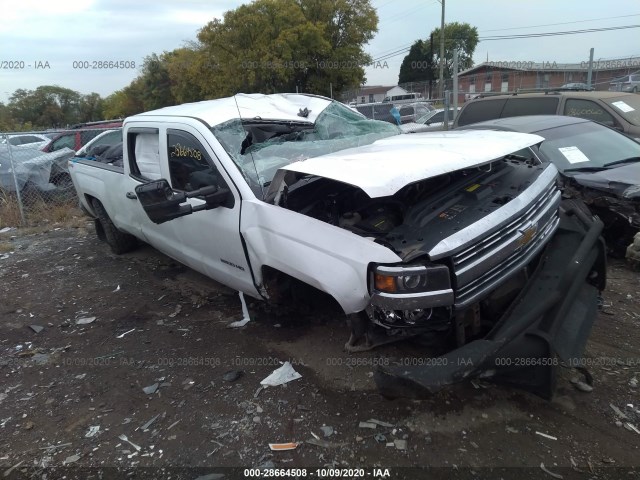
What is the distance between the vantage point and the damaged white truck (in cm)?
246

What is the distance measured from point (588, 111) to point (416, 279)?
6.81 m

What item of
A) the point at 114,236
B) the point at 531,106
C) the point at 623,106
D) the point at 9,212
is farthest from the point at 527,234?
the point at 9,212

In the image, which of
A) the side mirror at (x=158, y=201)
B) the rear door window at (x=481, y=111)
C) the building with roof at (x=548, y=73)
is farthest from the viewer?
the building with roof at (x=548, y=73)

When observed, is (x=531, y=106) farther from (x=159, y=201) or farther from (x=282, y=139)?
(x=159, y=201)

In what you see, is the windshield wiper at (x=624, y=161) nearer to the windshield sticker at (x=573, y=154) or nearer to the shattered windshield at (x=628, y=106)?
the windshield sticker at (x=573, y=154)

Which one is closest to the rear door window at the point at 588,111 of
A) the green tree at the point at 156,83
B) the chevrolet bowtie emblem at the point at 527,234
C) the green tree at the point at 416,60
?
the chevrolet bowtie emblem at the point at 527,234

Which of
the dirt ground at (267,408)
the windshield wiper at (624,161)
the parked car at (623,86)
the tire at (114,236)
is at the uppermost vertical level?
the parked car at (623,86)

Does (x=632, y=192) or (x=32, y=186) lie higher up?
(x=632, y=192)

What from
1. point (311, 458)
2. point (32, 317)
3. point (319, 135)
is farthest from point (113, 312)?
point (311, 458)

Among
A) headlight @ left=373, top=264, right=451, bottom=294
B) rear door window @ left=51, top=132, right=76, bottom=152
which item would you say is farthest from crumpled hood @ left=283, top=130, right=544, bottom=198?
rear door window @ left=51, top=132, right=76, bottom=152

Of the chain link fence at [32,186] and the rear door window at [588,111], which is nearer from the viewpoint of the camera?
the rear door window at [588,111]

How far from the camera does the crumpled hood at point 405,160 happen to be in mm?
2527

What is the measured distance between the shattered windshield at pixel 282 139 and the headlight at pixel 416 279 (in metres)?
1.28

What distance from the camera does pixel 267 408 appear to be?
2.99m
